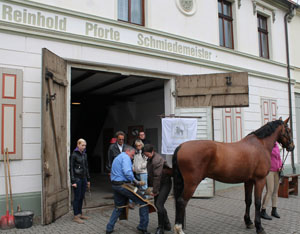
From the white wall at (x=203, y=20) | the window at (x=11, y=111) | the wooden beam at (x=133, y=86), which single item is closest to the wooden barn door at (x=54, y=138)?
the window at (x=11, y=111)

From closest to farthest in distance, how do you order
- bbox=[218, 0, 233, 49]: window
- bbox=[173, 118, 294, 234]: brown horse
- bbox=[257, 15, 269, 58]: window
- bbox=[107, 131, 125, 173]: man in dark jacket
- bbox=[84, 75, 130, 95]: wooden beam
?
bbox=[173, 118, 294, 234]: brown horse < bbox=[107, 131, 125, 173]: man in dark jacket < bbox=[84, 75, 130, 95]: wooden beam < bbox=[218, 0, 233, 49]: window < bbox=[257, 15, 269, 58]: window

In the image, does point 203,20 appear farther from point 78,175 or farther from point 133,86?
point 78,175

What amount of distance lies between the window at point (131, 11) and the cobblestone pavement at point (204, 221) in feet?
15.6

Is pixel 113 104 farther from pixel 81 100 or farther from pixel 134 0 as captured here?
pixel 134 0

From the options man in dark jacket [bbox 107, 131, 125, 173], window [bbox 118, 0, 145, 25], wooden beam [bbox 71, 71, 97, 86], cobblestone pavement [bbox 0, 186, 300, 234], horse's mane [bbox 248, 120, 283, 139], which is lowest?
cobblestone pavement [bbox 0, 186, 300, 234]

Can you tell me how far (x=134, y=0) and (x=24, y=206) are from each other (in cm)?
566

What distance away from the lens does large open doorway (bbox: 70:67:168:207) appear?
8.95m

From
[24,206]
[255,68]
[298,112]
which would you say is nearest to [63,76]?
[24,206]

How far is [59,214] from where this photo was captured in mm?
5426

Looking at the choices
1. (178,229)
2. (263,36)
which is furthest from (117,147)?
(263,36)

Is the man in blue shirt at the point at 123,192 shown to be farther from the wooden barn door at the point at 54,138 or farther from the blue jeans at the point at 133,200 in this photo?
the wooden barn door at the point at 54,138

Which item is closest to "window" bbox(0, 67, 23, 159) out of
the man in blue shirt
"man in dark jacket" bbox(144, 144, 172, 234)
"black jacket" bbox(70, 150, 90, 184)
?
"black jacket" bbox(70, 150, 90, 184)

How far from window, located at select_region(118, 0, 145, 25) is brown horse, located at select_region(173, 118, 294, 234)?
4.26 metres

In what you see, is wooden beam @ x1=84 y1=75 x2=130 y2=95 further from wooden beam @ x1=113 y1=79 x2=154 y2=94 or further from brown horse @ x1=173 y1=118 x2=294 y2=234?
brown horse @ x1=173 y1=118 x2=294 y2=234
